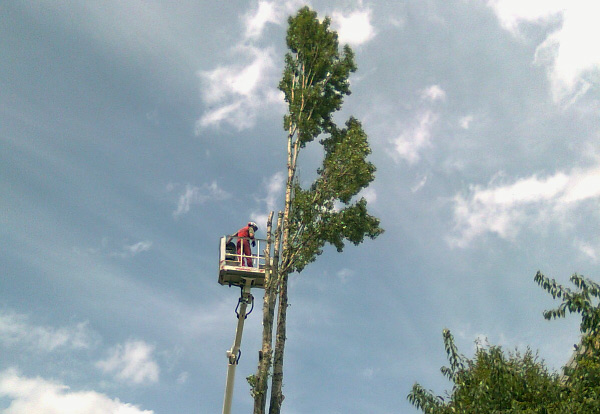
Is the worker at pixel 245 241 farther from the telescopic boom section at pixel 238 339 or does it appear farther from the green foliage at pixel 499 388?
the green foliage at pixel 499 388

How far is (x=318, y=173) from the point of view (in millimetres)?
21016

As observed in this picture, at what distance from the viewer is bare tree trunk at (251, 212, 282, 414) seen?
1587cm

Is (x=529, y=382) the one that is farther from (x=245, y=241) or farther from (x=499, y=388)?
(x=245, y=241)

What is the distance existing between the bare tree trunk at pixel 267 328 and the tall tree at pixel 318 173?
0.03m

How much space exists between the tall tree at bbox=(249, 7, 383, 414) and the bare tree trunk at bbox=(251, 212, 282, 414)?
1.1 inches

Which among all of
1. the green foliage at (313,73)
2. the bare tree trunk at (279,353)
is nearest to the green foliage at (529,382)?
the bare tree trunk at (279,353)

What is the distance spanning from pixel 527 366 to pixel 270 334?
7615 mm

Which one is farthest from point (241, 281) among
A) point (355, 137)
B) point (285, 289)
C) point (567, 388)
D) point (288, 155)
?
point (567, 388)

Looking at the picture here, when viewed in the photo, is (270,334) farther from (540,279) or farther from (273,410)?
(540,279)

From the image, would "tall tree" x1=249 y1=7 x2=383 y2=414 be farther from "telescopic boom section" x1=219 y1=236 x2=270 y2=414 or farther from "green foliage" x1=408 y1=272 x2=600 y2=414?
"green foliage" x1=408 y1=272 x2=600 y2=414

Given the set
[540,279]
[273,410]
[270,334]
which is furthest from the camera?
[270,334]

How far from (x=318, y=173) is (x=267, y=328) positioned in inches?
260

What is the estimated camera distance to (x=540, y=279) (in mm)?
13781

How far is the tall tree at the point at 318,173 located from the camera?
1766cm
